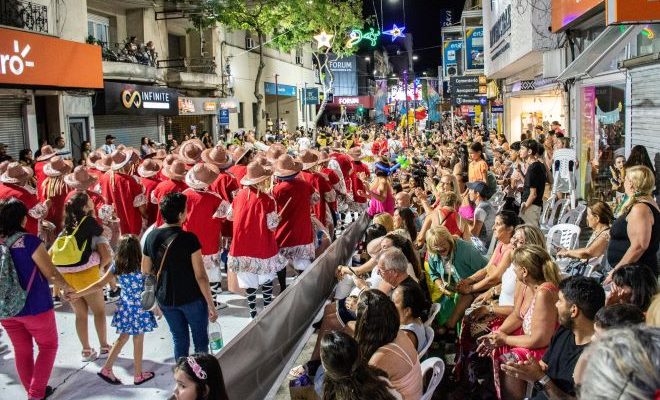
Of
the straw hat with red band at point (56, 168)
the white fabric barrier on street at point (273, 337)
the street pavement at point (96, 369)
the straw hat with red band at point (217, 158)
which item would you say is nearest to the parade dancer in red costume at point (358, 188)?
the straw hat with red band at point (217, 158)

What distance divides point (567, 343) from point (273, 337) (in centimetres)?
283

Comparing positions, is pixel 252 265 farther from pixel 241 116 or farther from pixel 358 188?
pixel 241 116

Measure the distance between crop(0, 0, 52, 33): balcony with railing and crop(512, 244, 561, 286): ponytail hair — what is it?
14.0 m

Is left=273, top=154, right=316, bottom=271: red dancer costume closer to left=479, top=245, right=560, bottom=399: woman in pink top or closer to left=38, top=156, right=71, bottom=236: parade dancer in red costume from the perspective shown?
left=38, top=156, right=71, bottom=236: parade dancer in red costume

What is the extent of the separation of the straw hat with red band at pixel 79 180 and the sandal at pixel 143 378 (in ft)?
9.78

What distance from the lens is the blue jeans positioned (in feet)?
17.8

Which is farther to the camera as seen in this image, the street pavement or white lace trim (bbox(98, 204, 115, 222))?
white lace trim (bbox(98, 204, 115, 222))

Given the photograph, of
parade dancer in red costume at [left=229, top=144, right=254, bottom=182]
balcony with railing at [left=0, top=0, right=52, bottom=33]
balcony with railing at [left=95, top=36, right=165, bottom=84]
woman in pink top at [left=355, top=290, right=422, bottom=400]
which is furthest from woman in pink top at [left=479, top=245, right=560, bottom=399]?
balcony with railing at [left=95, top=36, right=165, bottom=84]

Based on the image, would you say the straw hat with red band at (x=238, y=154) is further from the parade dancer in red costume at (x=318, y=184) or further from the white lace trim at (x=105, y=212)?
the white lace trim at (x=105, y=212)

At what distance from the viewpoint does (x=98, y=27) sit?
22.0 m

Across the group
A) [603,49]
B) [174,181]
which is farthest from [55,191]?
[603,49]

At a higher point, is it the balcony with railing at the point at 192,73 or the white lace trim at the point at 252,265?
the balcony with railing at the point at 192,73

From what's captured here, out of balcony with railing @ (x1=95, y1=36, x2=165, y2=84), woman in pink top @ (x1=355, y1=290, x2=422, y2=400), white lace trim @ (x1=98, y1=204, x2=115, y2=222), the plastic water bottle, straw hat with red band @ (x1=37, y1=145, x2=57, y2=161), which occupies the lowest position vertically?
the plastic water bottle

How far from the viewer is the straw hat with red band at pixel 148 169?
907 cm
